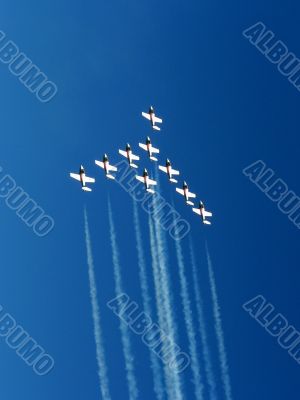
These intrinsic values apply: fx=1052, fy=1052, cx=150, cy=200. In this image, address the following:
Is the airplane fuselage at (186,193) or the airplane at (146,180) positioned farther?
the airplane fuselage at (186,193)

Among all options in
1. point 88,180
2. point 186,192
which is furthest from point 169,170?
point 88,180

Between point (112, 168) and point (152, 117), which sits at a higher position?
point (152, 117)

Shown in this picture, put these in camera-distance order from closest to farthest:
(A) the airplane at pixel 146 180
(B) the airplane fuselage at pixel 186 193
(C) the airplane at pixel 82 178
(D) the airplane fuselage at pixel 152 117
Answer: (C) the airplane at pixel 82 178, (A) the airplane at pixel 146 180, (B) the airplane fuselage at pixel 186 193, (D) the airplane fuselage at pixel 152 117

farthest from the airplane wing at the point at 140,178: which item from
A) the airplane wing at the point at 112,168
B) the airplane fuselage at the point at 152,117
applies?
the airplane fuselage at the point at 152,117

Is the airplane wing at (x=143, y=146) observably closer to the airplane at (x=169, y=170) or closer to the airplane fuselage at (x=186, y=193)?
the airplane at (x=169, y=170)

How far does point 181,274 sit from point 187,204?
20.9 m

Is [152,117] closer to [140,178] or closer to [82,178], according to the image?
[140,178]

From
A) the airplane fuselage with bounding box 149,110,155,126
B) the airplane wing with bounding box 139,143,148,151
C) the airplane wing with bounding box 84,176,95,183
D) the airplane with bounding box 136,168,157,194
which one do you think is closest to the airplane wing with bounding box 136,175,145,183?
the airplane with bounding box 136,168,157,194

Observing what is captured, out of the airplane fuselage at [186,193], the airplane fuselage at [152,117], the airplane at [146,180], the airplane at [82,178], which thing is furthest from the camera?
the airplane fuselage at [152,117]

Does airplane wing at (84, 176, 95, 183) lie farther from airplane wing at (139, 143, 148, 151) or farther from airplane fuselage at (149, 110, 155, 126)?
airplane fuselage at (149, 110, 155, 126)

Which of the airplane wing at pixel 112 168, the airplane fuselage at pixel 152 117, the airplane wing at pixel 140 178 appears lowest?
the airplane wing at pixel 112 168

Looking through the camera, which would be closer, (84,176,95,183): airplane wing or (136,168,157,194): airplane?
(84,176,95,183): airplane wing

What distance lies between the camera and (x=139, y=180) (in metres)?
169

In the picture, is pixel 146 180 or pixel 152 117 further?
pixel 152 117
